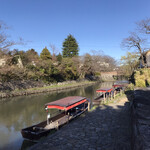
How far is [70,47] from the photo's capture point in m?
63.7

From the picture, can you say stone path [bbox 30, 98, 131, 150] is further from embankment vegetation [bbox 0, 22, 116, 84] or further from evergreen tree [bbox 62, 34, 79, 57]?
evergreen tree [bbox 62, 34, 79, 57]

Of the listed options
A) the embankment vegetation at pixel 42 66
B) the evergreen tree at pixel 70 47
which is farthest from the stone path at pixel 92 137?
the evergreen tree at pixel 70 47

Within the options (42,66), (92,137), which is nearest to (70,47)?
(42,66)

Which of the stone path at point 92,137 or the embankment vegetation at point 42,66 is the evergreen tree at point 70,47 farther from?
the stone path at point 92,137

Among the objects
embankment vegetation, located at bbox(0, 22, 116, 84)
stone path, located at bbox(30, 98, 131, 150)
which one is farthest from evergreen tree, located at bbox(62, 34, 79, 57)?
stone path, located at bbox(30, 98, 131, 150)

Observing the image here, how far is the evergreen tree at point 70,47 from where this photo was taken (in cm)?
6375

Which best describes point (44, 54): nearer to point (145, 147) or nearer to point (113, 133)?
point (113, 133)

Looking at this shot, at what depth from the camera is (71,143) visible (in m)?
7.07

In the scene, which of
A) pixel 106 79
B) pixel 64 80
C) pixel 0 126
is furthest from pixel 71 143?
pixel 106 79

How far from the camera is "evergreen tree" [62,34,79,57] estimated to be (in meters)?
63.8

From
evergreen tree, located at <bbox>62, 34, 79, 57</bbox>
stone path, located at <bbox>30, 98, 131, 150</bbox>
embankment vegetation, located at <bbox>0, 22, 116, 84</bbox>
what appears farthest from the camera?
evergreen tree, located at <bbox>62, 34, 79, 57</bbox>

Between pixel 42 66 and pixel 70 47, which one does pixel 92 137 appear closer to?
pixel 42 66

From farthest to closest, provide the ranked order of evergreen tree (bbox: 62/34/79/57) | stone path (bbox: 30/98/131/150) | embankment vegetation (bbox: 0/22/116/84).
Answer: evergreen tree (bbox: 62/34/79/57), embankment vegetation (bbox: 0/22/116/84), stone path (bbox: 30/98/131/150)

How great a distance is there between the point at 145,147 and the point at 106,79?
62968mm
